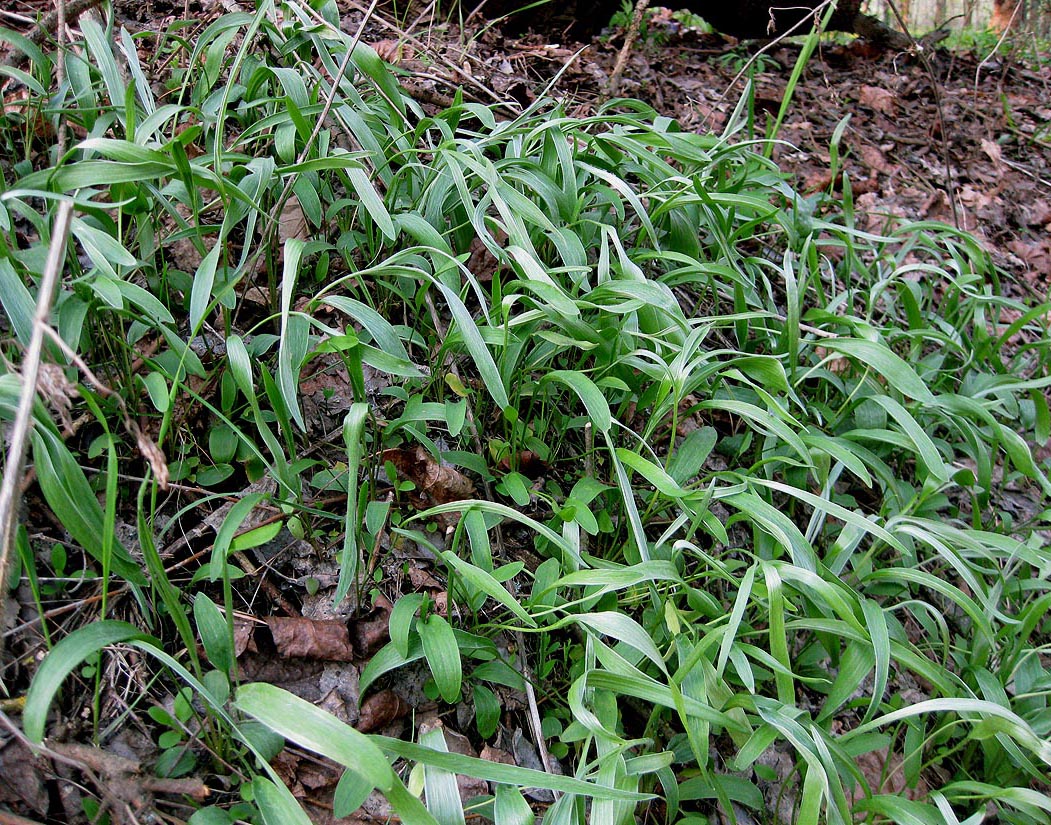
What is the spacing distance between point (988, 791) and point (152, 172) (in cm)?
148

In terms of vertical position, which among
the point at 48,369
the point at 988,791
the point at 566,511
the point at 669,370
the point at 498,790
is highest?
the point at 48,369

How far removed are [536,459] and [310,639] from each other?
525mm

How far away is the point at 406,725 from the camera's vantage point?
1.06 metres

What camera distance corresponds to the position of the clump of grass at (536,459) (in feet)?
3.09

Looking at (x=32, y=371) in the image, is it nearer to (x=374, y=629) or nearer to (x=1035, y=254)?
(x=374, y=629)

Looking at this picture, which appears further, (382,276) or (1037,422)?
(1037,422)

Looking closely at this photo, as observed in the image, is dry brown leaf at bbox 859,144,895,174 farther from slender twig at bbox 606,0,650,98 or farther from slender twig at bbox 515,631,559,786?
slender twig at bbox 515,631,559,786

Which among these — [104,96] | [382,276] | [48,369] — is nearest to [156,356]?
[382,276]

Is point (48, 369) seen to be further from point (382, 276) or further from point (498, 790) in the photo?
point (382, 276)

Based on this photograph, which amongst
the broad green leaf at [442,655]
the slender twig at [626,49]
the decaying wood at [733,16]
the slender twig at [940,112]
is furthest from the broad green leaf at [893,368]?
the decaying wood at [733,16]

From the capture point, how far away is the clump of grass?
0.94 meters

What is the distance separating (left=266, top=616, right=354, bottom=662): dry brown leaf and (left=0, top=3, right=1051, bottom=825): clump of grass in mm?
75

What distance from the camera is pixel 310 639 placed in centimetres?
107

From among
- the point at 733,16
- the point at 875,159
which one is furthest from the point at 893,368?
the point at 733,16
